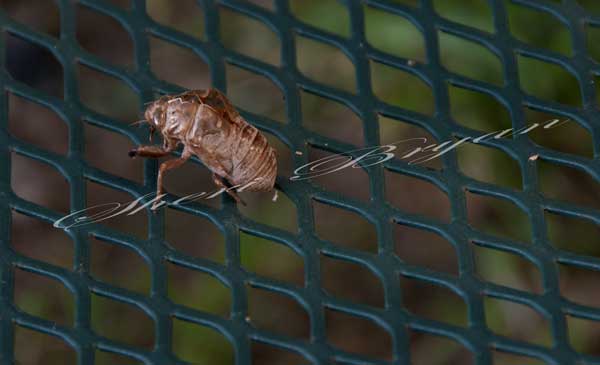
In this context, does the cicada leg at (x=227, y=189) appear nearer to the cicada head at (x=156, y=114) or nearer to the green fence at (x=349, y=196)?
the green fence at (x=349, y=196)

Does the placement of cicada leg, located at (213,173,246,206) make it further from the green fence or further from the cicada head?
the cicada head

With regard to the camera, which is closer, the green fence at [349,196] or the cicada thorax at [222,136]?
the green fence at [349,196]

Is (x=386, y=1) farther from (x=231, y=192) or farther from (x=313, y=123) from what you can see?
(x=313, y=123)

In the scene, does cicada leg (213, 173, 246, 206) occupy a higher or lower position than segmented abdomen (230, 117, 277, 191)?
lower

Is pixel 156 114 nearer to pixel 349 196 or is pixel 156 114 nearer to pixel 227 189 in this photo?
pixel 227 189

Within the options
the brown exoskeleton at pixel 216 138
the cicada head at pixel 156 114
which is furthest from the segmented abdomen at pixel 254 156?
the cicada head at pixel 156 114

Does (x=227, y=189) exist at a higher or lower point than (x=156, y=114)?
lower

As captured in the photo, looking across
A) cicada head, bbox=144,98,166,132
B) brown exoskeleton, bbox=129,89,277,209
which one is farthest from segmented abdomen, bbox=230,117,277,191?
cicada head, bbox=144,98,166,132

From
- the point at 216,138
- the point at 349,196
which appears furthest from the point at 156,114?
the point at 349,196
